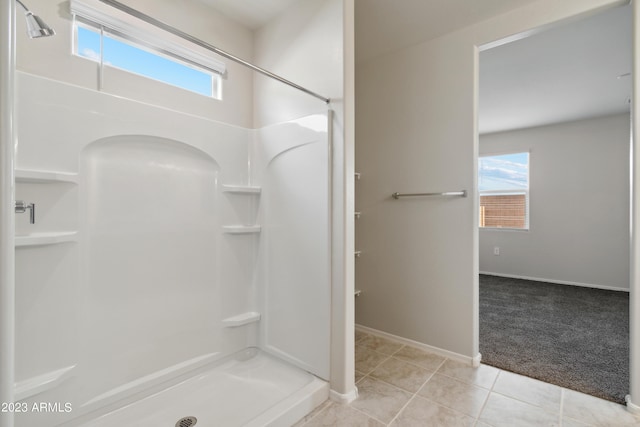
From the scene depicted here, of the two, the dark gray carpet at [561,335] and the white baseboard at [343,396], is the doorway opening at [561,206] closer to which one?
the dark gray carpet at [561,335]

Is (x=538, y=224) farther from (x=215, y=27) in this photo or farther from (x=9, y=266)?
(x=9, y=266)

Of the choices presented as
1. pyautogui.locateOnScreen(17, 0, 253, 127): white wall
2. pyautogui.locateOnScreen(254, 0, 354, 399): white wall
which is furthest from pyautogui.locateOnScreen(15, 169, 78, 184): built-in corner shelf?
pyautogui.locateOnScreen(254, 0, 354, 399): white wall

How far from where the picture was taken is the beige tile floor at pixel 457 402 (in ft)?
5.12

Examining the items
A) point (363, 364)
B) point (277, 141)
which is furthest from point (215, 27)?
point (363, 364)

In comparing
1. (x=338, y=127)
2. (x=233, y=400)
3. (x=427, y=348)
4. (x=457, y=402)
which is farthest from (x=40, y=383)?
(x=427, y=348)

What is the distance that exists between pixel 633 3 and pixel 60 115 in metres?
2.92

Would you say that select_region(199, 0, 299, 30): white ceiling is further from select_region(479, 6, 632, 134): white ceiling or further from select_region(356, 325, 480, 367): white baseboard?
select_region(356, 325, 480, 367): white baseboard

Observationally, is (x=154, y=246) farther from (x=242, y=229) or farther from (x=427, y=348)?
(x=427, y=348)

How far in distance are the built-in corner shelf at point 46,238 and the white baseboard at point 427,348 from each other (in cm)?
225

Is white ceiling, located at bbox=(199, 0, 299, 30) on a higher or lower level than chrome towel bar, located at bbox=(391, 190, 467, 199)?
higher

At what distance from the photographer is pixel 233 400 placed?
1.72m

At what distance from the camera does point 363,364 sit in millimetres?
2164

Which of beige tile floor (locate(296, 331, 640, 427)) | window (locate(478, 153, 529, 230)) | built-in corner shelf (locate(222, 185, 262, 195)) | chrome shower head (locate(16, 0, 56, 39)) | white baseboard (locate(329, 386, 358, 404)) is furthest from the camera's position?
window (locate(478, 153, 529, 230))

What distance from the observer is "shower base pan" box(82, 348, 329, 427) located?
152 centimetres
